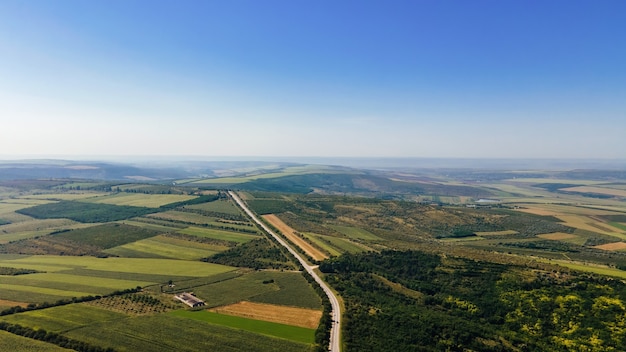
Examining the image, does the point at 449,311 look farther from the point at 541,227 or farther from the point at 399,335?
the point at 541,227

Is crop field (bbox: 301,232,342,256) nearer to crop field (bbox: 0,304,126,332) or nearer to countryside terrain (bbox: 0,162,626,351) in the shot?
countryside terrain (bbox: 0,162,626,351)

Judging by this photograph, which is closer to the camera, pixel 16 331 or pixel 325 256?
pixel 16 331

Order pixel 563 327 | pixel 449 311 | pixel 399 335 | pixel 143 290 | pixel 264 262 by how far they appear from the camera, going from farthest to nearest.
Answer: pixel 264 262 < pixel 143 290 < pixel 449 311 < pixel 563 327 < pixel 399 335

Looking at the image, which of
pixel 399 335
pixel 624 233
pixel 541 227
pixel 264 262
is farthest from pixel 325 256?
pixel 624 233

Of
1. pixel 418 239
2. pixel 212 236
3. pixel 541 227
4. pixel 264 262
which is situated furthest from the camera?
pixel 541 227

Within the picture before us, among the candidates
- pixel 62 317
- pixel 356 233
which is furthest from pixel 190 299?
pixel 356 233

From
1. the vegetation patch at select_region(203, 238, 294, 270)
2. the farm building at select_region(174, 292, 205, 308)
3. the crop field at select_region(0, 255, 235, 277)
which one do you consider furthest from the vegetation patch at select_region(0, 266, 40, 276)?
the farm building at select_region(174, 292, 205, 308)
